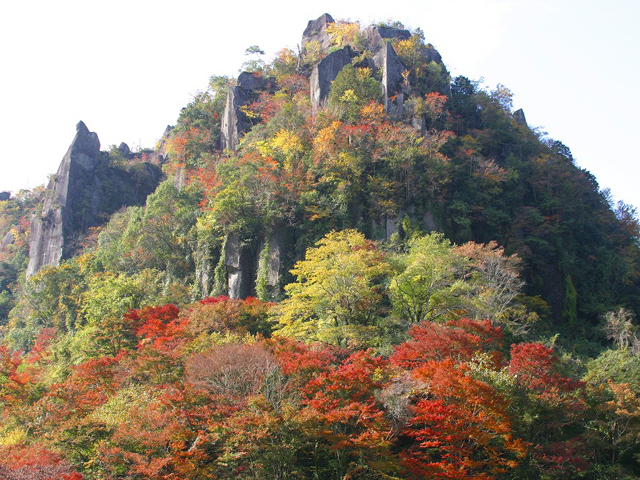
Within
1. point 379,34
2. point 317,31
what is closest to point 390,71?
point 379,34

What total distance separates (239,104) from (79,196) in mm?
21555

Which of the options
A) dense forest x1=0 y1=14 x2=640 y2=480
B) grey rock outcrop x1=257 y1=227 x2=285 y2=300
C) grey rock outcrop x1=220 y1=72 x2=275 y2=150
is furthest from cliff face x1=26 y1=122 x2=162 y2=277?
grey rock outcrop x1=257 y1=227 x2=285 y2=300

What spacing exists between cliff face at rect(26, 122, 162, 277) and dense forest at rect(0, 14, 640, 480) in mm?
297

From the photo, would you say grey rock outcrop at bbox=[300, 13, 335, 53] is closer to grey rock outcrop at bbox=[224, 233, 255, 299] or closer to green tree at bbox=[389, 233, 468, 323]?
grey rock outcrop at bbox=[224, 233, 255, 299]

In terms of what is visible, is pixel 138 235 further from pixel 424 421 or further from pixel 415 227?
pixel 424 421

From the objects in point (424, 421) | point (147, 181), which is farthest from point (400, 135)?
point (147, 181)

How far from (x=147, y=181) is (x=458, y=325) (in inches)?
→ 1902

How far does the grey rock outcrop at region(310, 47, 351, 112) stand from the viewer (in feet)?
131

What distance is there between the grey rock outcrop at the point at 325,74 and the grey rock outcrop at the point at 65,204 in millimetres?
28259

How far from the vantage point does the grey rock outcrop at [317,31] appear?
49625mm

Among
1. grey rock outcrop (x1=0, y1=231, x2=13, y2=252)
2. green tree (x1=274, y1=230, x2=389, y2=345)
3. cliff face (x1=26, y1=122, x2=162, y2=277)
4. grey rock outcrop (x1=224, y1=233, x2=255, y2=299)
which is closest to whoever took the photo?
green tree (x1=274, y1=230, x2=389, y2=345)

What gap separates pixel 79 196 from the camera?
182 feet

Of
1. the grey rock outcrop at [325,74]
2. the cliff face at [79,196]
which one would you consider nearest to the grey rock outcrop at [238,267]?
the grey rock outcrop at [325,74]

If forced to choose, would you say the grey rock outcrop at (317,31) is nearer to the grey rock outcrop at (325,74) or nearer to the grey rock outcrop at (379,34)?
the grey rock outcrop at (379,34)
